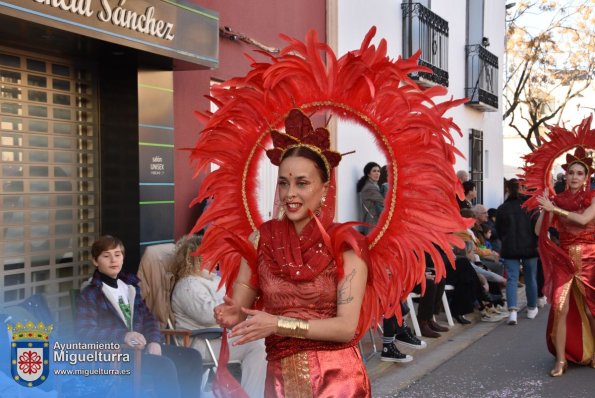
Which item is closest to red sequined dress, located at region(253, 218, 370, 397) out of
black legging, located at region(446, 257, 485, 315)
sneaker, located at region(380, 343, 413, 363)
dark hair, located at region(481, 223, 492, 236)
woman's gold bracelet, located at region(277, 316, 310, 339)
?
woman's gold bracelet, located at region(277, 316, 310, 339)

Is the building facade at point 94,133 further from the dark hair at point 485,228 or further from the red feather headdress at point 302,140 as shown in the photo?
the dark hair at point 485,228

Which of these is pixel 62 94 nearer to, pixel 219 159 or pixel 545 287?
pixel 219 159

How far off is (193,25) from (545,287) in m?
4.46

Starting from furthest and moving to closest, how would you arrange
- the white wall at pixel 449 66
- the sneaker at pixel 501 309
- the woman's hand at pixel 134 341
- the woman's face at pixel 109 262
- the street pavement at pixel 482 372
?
1. the white wall at pixel 449 66
2. the sneaker at pixel 501 309
3. the street pavement at pixel 482 372
4. the woman's face at pixel 109 262
5. the woman's hand at pixel 134 341

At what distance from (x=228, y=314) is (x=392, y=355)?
459 cm

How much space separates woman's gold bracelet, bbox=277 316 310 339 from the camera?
295 centimetres

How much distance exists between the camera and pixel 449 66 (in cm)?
1673

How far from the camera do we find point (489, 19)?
65.7ft

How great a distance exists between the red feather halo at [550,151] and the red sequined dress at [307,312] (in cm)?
508

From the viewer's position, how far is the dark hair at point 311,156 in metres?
3.18

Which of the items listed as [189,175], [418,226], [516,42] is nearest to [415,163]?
[418,226]

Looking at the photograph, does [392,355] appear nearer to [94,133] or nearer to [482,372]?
[482,372]

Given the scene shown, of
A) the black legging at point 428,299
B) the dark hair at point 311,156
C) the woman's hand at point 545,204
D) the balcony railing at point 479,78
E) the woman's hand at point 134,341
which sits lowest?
the black legging at point 428,299

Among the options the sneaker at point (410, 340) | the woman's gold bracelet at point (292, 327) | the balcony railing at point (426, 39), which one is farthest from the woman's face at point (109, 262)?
the balcony railing at point (426, 39)
